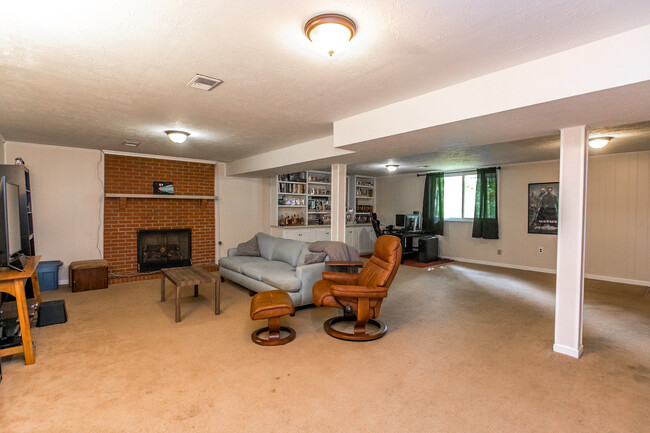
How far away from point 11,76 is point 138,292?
10.9 ft

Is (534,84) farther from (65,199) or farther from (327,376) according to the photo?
(65,199)

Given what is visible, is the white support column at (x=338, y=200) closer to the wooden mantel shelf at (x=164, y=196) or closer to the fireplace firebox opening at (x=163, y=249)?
the wooden mantel shelf at (x=164, y=196)

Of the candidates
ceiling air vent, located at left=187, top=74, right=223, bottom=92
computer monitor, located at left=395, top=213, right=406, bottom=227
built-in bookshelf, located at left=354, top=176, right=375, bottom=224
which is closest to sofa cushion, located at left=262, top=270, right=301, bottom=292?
ceiling air vent, located at left=187, top=74, right=223, bottom=92

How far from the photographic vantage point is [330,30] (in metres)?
1.80

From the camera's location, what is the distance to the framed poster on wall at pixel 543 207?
6.54 meters

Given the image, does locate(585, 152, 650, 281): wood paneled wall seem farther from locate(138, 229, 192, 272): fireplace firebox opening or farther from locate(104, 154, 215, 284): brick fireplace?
locate(138, 229, 192, 272): fireplace firebox opening

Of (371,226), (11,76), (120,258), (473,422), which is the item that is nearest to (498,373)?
(473,422)

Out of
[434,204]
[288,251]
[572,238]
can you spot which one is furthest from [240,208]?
[572,238]

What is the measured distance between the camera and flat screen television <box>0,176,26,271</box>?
2.93 m

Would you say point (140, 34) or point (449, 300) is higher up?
point (140, 34)

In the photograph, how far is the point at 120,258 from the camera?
602 centimetres

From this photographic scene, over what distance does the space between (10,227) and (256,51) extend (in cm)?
377

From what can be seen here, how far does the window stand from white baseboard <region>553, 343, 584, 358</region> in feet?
17.2

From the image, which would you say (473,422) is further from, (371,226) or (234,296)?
(371,226)
